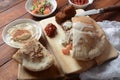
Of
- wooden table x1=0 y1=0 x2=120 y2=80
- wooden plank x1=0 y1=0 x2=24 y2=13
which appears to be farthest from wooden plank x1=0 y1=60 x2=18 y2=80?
wooden plank x1=0 y1=0 x2=24 y2=13

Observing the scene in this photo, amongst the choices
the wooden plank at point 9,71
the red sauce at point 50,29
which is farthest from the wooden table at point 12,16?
the red sauce at point 50,29

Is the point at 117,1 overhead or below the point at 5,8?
below

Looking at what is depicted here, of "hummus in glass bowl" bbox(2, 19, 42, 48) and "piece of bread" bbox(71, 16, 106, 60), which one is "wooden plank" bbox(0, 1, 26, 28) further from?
"piece of bread" bbox(71, 16, 106, 60)

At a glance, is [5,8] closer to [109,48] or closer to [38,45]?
[38,45]

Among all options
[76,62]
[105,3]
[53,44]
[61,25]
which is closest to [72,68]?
[76,62]

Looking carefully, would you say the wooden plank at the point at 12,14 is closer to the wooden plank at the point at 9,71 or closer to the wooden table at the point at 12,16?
the wooden table at the point at 12,16

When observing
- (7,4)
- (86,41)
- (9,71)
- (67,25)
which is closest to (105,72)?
(86,41)

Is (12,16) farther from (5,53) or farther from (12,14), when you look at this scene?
(5,53)
